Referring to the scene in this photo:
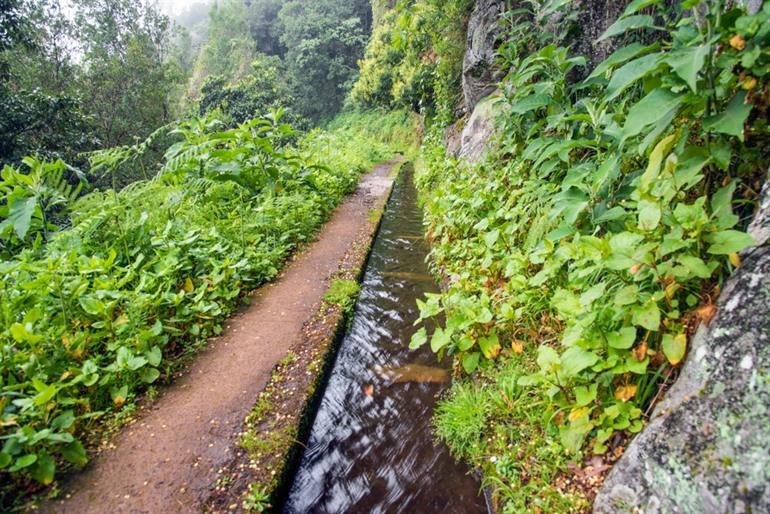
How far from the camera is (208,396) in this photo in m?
2.80

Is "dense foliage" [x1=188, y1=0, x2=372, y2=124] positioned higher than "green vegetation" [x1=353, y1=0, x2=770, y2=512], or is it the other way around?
"dense foliage" [x1=188, y1=0, x2=372, y2=124]

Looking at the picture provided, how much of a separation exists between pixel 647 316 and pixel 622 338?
0.60 ft

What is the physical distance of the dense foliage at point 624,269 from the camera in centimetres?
172

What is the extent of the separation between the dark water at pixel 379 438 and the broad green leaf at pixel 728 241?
1.70m

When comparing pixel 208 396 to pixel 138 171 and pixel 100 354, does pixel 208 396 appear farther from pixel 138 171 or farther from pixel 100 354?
pixel 138 171

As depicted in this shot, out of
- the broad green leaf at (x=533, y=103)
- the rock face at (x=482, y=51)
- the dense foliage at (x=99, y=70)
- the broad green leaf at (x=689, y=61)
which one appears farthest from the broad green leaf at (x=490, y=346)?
the dense foliage at (x=99, y=70)

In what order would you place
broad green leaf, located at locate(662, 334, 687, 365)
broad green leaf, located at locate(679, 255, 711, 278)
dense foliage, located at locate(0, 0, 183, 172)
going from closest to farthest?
broad green leaf, located at locate(679, 255, 711, 278) → broad green leaf, located at locate(662, 334, 687, 365) → dense foliage, located at locate(0, 0, 183, 172)

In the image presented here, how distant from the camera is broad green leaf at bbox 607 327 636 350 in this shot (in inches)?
74.9

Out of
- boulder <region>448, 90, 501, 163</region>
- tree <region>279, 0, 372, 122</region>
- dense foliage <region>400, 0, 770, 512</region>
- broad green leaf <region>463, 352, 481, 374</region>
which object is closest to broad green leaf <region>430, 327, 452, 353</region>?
dense foliage <region>400, 0, 770, 512</region>

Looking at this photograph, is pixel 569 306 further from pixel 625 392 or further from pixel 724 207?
pixel 724 207

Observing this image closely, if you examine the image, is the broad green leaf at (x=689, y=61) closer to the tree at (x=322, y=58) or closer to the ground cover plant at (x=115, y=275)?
the ground cover plant at (x=115, y=275)

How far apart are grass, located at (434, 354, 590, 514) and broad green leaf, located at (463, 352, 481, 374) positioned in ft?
0.25

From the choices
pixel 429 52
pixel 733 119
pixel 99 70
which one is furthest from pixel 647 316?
pixel 99 70

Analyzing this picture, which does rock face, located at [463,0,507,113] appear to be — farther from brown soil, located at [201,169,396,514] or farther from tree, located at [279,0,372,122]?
tree, located at [279,0,372,122]
